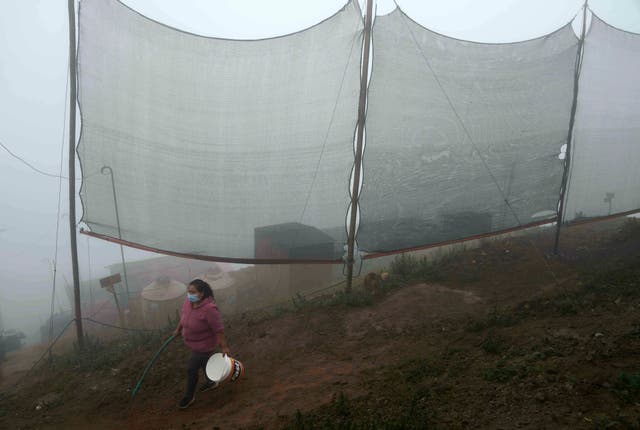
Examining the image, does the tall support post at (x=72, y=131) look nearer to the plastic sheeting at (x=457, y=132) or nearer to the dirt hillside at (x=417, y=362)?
the dirt hillside at (x=417, y=362)

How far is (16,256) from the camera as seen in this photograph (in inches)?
727

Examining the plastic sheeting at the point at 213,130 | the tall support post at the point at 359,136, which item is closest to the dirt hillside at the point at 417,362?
the tall support post at the point at 359,136

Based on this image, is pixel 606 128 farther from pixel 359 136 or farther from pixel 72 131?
pixel 72 131

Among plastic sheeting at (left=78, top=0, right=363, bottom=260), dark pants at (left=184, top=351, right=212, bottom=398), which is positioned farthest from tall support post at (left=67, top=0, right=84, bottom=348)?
dark pants at (left=184, top=351, right=212, bottom=398)

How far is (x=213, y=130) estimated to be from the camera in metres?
3.76

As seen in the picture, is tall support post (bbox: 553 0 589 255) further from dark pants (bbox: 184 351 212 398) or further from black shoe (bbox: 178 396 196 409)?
black shoe (bbox: 178 396 196 409)

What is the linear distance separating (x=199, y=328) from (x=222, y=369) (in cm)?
40

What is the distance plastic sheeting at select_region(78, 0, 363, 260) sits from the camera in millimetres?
3604

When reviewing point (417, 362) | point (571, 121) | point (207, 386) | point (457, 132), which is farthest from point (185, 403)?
point (571, 121)

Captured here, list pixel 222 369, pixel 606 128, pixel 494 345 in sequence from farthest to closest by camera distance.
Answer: pixel 606 128, pixel 222 369, pixel 494 345

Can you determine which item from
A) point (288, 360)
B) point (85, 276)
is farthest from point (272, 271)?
point (85, 276)

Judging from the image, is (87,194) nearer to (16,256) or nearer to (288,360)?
(288,360)

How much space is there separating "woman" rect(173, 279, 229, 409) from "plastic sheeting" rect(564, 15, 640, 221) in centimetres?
536

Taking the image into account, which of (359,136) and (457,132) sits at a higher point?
(457,132)
